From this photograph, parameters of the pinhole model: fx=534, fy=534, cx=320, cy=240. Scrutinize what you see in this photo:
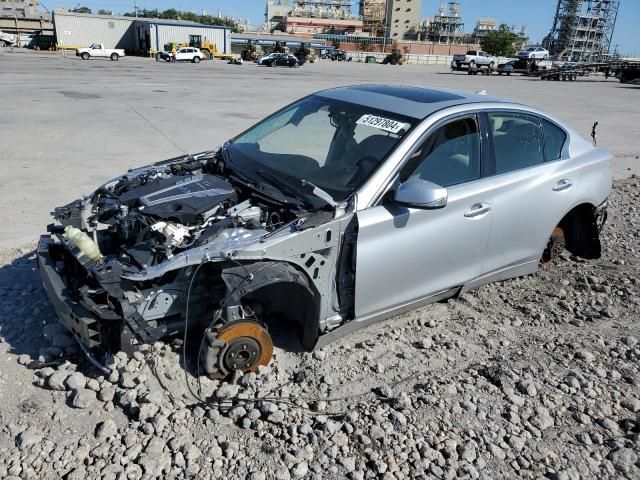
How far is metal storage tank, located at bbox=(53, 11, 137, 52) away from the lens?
192 feet

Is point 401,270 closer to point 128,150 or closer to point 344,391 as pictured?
point 344,391

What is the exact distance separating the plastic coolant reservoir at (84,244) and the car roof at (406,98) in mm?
2205

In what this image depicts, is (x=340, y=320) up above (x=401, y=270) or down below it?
below

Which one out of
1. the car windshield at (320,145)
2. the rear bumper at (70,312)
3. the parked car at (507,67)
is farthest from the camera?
the parked car at (507,67)

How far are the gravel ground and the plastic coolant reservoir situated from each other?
2.11 feet

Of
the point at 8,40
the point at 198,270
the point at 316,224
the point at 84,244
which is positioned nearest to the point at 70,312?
the point at 84,244

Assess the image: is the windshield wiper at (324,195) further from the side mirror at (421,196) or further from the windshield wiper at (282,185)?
the side mirror at (421,196)

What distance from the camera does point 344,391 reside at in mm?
3340

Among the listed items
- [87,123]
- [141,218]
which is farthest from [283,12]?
[141,218]

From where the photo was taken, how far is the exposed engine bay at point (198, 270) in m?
3.04

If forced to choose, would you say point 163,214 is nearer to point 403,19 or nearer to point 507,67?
point 507,67

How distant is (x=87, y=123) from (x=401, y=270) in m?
10.6

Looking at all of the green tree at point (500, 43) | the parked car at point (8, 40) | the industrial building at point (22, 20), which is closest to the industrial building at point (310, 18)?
the green tree at point (500, 43)

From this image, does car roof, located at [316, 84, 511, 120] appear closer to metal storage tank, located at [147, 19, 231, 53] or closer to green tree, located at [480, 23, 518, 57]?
metal storage tank, located at [147, 19, 231, 53]
